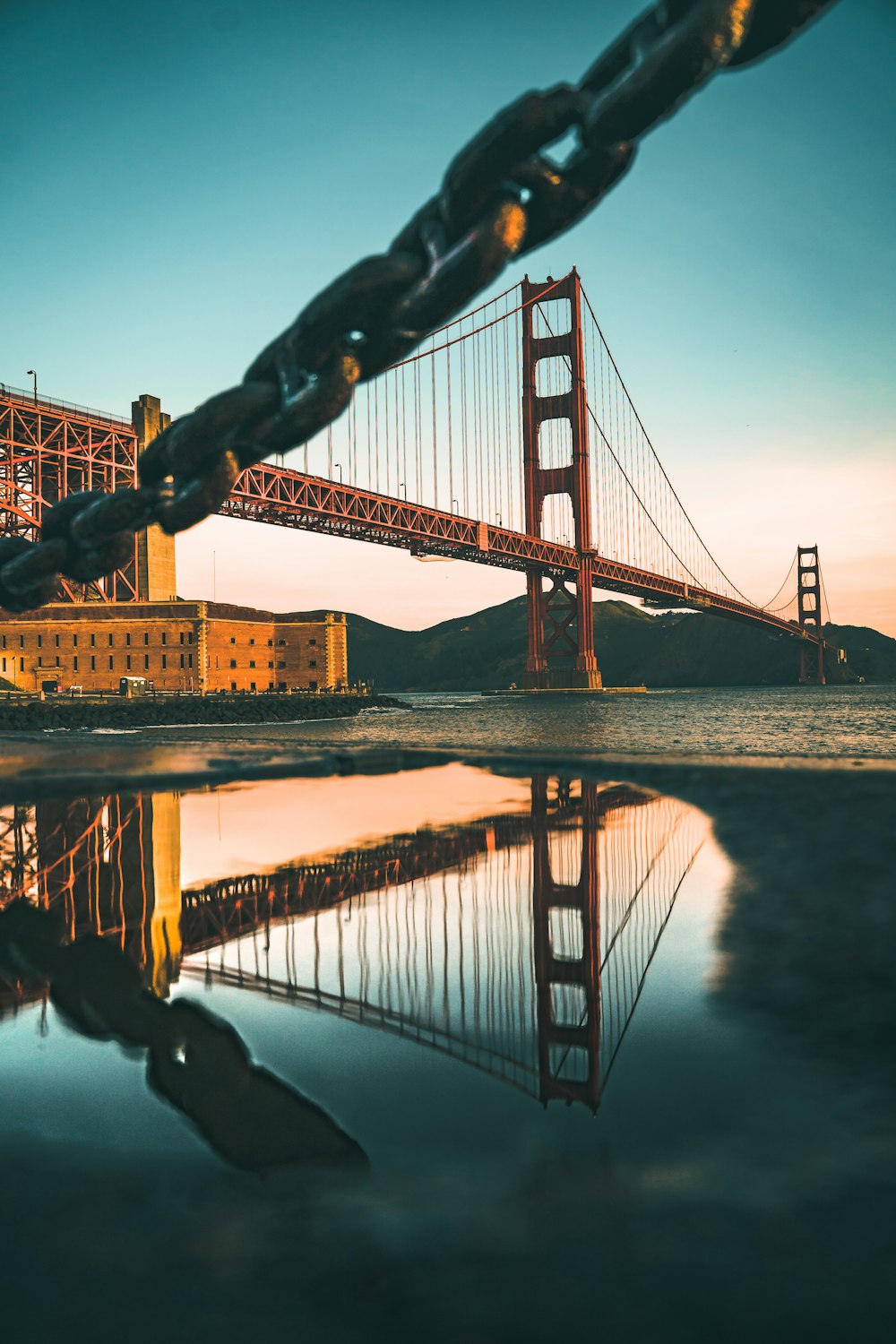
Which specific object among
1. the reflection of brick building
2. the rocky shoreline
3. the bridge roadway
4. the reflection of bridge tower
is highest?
the bridge roadway

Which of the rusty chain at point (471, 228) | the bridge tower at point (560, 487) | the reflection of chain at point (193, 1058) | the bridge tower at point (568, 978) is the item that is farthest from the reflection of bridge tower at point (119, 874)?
the bridge tower at point (560, 487)

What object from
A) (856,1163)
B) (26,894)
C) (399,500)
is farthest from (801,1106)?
(399,500)

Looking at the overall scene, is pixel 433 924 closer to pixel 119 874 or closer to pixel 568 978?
pixel 568 978

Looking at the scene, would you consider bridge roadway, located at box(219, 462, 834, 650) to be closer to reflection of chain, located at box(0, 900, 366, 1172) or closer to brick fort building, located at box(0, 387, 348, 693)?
brick fort building, located at box(0, 387, 348, 693)

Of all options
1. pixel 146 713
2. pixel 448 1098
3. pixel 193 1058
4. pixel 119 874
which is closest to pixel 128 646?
pixel 146 713

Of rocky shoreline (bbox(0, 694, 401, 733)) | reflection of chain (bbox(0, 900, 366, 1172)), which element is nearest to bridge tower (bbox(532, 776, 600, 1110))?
reflection of chain (bbox(0, 900, 366, 1172))

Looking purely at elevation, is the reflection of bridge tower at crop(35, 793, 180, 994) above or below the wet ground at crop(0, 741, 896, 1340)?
above

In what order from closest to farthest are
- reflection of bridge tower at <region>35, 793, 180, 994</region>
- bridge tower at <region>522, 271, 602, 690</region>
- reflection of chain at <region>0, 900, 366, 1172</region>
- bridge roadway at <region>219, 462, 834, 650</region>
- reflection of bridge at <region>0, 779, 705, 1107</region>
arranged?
reflection of chain at <region>0, 900, 366, 1172</region> → reflection of bridge at <region>0, 779, 705, 1107</region> → reflection of bridge tower at <region>35, 793, 180, 994</region> → bridge roadway at <region>219, 462, 834, 650</region> → bridge tower at <region>522, 271, 602, 690</region>
